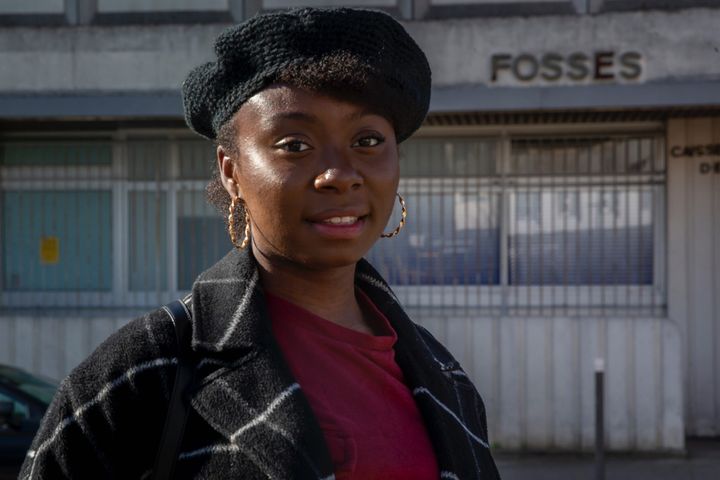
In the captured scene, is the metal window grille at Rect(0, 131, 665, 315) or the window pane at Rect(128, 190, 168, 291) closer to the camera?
the metal window grille at Rect(0, 131, 665, 315)

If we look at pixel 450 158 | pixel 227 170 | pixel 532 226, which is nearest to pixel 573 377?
pixel 532 226

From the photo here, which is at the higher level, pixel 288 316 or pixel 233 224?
pixel 233 224

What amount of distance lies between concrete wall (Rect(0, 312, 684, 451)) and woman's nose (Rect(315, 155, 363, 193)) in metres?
7.17

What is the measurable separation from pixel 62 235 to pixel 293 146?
8.05 meters

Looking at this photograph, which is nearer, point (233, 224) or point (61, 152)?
point (233, 224)

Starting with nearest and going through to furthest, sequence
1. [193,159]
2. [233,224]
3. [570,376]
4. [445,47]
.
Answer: [233,224] → [445,47] → [570,376] → [193,159]

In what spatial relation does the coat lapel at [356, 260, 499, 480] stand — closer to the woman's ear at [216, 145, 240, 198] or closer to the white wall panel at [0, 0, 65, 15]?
the woman's ear at [216, 145, 240, 198]

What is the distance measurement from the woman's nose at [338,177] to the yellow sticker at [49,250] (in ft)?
26.5

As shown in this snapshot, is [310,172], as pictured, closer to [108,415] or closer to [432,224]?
[108,415]

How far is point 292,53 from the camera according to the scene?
1.77 meters

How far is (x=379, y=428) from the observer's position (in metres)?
1.87

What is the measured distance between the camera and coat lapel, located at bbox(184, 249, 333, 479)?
1.66 metres

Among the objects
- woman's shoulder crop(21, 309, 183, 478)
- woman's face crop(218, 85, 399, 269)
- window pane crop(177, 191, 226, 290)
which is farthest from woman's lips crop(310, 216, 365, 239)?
window pane crop(177, 191, 226, 290)

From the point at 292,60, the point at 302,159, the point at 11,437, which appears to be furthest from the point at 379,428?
the point at 11,437
